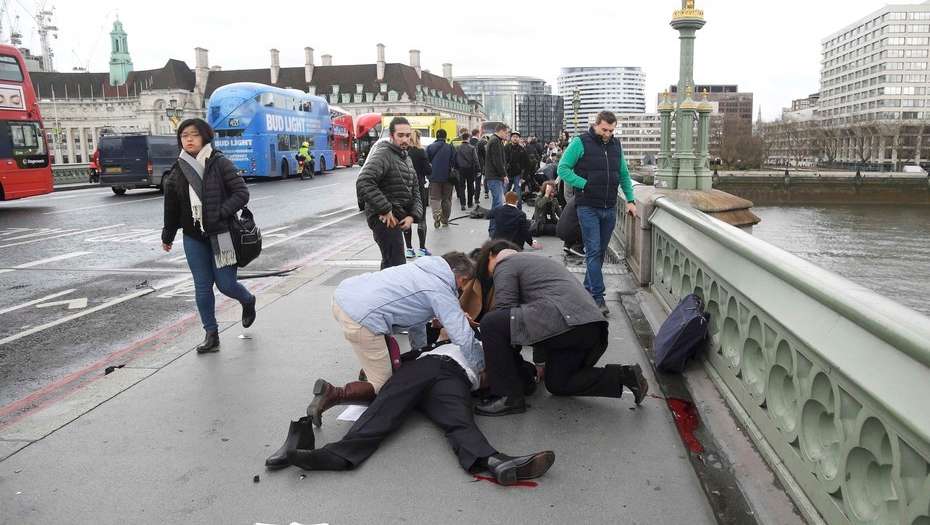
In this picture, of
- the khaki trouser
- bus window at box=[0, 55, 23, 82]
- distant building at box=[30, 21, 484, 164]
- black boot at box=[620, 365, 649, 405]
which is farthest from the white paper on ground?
distant building at box=[30, 21, 484, 164]

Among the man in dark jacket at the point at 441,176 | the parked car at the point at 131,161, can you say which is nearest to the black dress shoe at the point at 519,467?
the man in dark jacket at the point at 441,176

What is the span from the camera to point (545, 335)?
13.5 feet

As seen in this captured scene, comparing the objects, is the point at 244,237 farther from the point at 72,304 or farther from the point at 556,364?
the point at 72,304

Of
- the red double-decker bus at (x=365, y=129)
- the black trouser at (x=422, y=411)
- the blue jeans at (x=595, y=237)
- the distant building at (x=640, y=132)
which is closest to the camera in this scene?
the black trouser at (x=422, y=411)

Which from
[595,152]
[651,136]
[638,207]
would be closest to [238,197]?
[595,152]

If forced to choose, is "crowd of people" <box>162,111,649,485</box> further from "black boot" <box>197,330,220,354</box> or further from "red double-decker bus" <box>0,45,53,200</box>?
"red double-decker bus" <box>0,45,53,200</box>

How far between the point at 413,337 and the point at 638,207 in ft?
13.9

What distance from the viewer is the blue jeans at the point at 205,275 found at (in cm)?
580

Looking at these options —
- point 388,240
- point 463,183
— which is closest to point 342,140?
point 463,183

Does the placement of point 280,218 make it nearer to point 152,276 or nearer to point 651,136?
point 152,276

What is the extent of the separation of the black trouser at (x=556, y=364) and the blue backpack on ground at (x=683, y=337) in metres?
0.65

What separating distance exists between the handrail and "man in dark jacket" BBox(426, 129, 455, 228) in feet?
30.3

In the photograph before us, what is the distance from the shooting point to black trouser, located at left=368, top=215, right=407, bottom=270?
672 cm

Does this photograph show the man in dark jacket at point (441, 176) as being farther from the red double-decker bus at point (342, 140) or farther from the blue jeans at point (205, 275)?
the red double-decker bus at point (342, 140)
